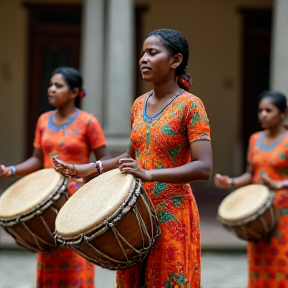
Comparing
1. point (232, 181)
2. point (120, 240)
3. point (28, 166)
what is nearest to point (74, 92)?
point (28, 166)

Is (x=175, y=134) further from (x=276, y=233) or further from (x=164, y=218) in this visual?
(x=276, y=233)

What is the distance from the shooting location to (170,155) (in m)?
3.88

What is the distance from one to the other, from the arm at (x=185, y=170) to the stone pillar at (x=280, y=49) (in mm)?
7852

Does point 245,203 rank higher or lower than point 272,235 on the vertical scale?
higher

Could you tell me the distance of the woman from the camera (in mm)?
6109

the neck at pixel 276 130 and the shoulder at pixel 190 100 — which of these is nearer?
the shoulder at pixel 190 100

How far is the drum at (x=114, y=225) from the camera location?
3.55m

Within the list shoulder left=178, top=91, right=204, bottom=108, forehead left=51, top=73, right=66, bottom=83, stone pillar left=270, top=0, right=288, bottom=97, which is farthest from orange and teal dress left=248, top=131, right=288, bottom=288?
stone pillar left=270, top=0, right=288, bottom=97

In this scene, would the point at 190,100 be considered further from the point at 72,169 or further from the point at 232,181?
the point at 232,181

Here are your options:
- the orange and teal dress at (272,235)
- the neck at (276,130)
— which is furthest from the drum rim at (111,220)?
the neck at (276,130)

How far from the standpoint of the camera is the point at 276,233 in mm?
6160

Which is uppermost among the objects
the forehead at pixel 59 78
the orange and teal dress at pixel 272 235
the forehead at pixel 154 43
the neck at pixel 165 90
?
the forehead at pixel 154 43

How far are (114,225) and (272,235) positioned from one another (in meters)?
2.87

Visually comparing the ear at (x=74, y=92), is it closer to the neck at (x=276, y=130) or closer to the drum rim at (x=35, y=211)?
the drum rim at (x=35, y=211)
